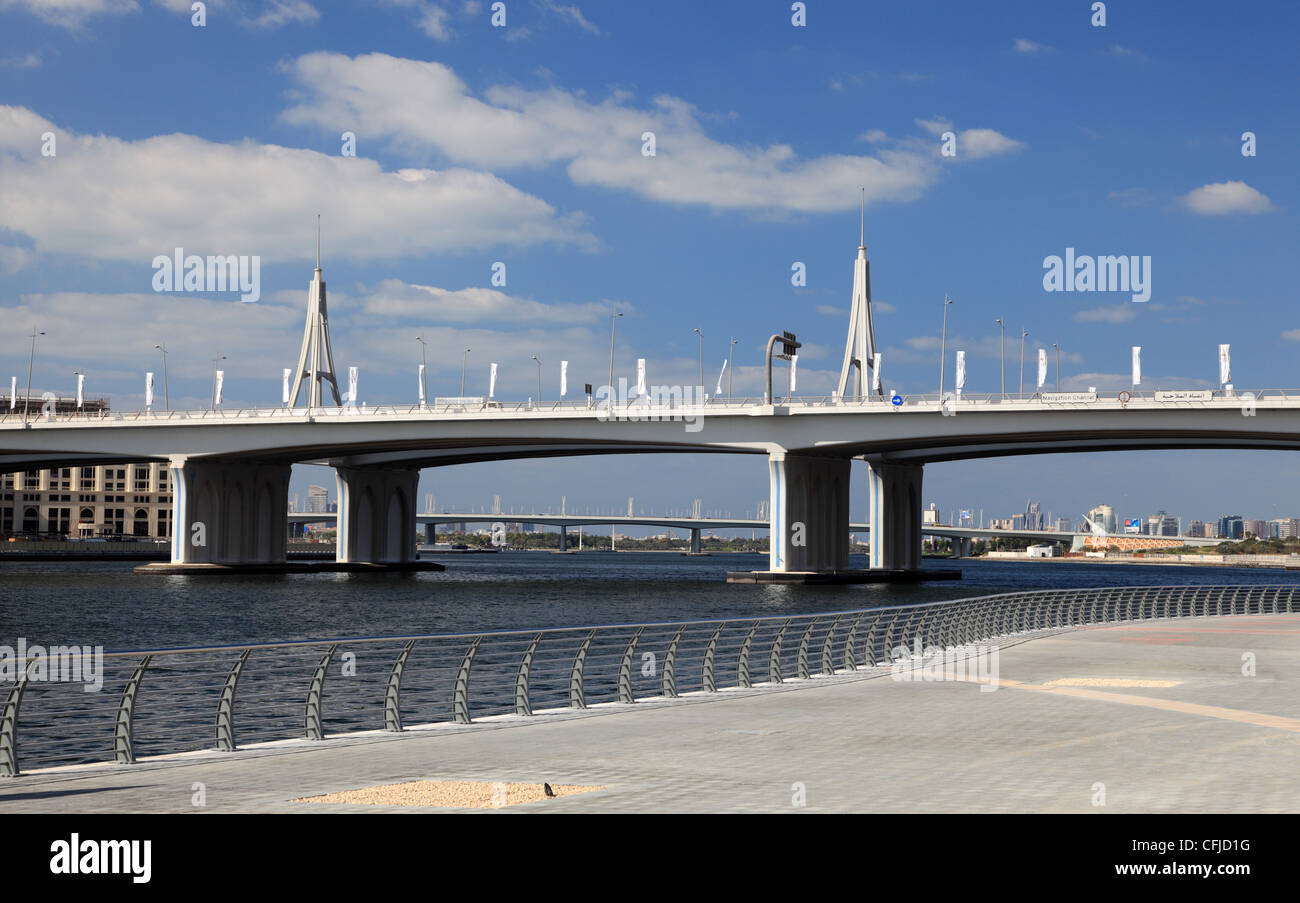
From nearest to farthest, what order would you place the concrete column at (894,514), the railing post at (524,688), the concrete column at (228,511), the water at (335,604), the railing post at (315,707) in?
1. the railing post at (315,707)
2. the railing post at (524,688)
3. the water at (335,604)
4. the concrete column at (228,511)
5. the concrete column at (894,514)

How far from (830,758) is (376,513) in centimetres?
10955

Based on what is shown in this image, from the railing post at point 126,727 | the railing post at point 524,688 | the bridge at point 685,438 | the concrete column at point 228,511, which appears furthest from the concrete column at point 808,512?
the railing post at point 126,727

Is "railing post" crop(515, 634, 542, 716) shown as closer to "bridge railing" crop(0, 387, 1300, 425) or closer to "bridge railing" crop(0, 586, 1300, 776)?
"bridge railing" crop(0, 586, 1300, 776)

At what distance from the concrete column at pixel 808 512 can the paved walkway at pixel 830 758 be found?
62.8 metres

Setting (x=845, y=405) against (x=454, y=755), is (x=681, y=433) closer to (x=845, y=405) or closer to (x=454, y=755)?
(x=845, y=405)

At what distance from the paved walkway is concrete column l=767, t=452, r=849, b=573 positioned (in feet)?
206

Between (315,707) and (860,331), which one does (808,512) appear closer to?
(860,331)

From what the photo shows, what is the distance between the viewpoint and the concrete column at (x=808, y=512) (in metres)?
84.9

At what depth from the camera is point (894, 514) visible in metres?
106

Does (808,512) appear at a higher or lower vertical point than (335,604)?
higher

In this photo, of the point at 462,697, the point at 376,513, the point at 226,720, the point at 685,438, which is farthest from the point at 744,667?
the point at 376,513

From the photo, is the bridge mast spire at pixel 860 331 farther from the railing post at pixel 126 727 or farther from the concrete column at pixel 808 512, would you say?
the railing post at pixel 126 727
